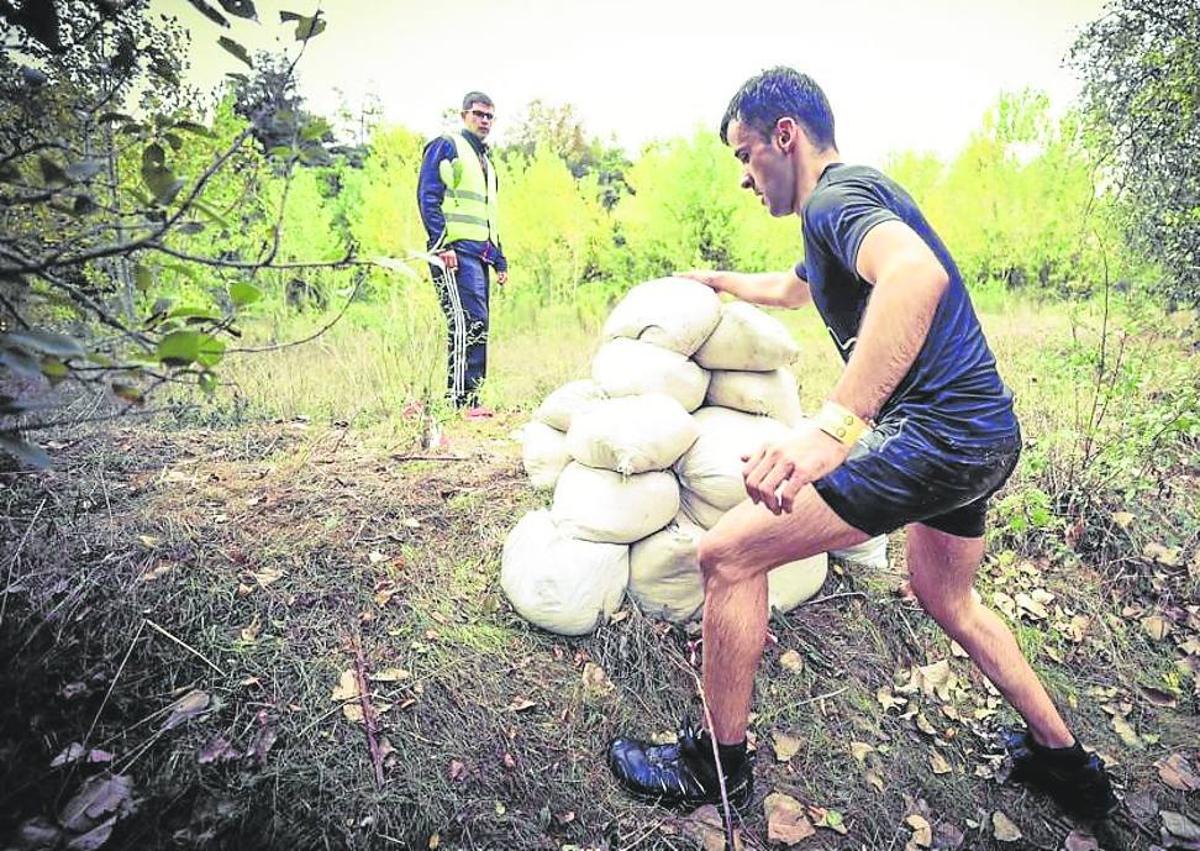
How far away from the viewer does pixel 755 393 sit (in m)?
2.28

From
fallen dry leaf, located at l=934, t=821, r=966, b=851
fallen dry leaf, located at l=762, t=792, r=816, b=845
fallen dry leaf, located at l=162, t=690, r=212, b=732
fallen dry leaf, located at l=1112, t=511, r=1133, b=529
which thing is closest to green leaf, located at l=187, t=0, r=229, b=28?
fallen dry leaf, located at l=162, t=690, r=212, b=732

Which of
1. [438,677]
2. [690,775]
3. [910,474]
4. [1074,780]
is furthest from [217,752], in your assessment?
[1074,780]

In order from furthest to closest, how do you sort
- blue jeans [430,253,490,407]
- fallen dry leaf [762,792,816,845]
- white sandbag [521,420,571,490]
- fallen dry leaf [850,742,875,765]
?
blue jeans [430,253,490,407], white sandbag [521,420,571,490], fallen dry leaf [850,742,875,765], fallen dry leaf [762,792,816,845]

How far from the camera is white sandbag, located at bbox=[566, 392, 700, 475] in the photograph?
1.96 metres

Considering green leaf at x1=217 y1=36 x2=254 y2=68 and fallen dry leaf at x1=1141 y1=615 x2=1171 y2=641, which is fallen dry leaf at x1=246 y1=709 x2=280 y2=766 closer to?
green leaf at x1=217 y1=36 x2=254 y2=68

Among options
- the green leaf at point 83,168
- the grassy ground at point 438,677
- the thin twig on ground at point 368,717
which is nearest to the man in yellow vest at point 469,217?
the grassy ground at point 438,677

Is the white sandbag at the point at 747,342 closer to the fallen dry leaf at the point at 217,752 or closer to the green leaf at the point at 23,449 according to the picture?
the fallen dry leaf at the point at 217,752

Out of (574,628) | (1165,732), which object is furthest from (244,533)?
(1165,732)

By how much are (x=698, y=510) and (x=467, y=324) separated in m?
2.68

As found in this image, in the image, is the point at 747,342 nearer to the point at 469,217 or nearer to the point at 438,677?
the point at 438,677

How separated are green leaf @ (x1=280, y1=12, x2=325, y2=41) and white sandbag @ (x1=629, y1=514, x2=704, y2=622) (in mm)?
1517

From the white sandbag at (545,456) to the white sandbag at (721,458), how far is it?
513 millimetres

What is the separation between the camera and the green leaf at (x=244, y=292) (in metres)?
0.87

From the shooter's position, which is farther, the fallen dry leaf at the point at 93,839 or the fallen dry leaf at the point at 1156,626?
the fallen dry leaf at the point at 1156,626
